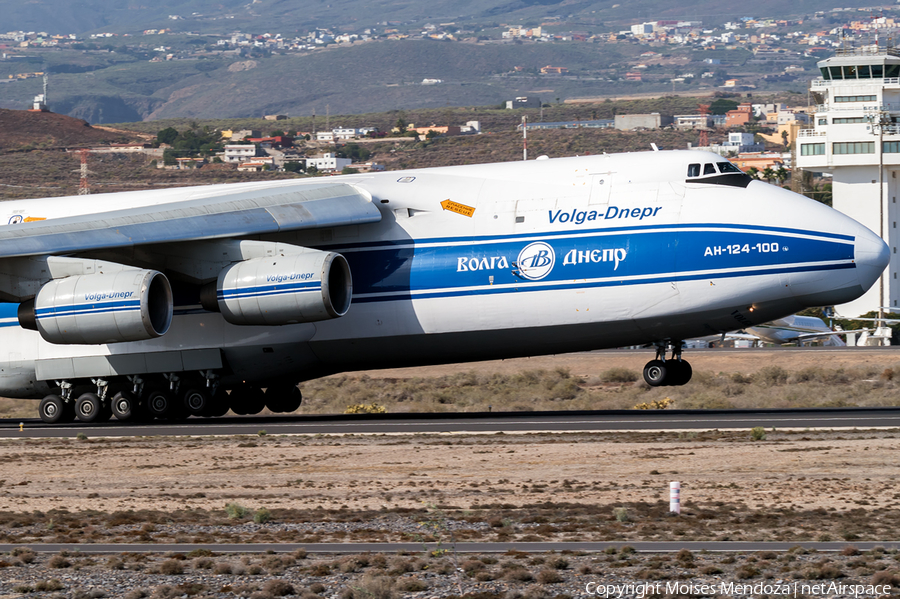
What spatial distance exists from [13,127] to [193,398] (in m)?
130

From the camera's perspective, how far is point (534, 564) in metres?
11.4

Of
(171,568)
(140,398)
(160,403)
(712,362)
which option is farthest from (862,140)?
(171,568)

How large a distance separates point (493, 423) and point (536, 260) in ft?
10.7

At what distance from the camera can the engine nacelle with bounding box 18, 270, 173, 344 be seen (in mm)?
22375

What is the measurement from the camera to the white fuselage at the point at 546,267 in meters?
21.7

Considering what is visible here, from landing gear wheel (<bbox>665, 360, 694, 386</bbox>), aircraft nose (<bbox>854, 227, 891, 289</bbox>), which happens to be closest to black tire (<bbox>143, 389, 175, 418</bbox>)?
landing gear wheel (<bbox>665, 360, 694, 386</bbox>)

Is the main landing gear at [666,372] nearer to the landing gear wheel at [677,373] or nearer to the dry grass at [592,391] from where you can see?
the landing gear wheel at [677,373]

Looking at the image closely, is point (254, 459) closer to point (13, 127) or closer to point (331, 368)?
point (331, 368)

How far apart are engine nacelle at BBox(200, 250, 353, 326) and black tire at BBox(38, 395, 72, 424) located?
4.99 metres

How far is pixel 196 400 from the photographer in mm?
24766

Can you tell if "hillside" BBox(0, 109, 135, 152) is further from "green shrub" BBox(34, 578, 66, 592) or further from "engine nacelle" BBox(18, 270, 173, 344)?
"green shrub" BBox(34, 578, 66, 592)

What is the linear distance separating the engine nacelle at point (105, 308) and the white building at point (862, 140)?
180 ft

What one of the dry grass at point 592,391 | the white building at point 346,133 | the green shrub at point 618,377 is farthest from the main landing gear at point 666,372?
the white building at point 346,133

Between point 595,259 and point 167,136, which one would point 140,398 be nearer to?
point 595,259
